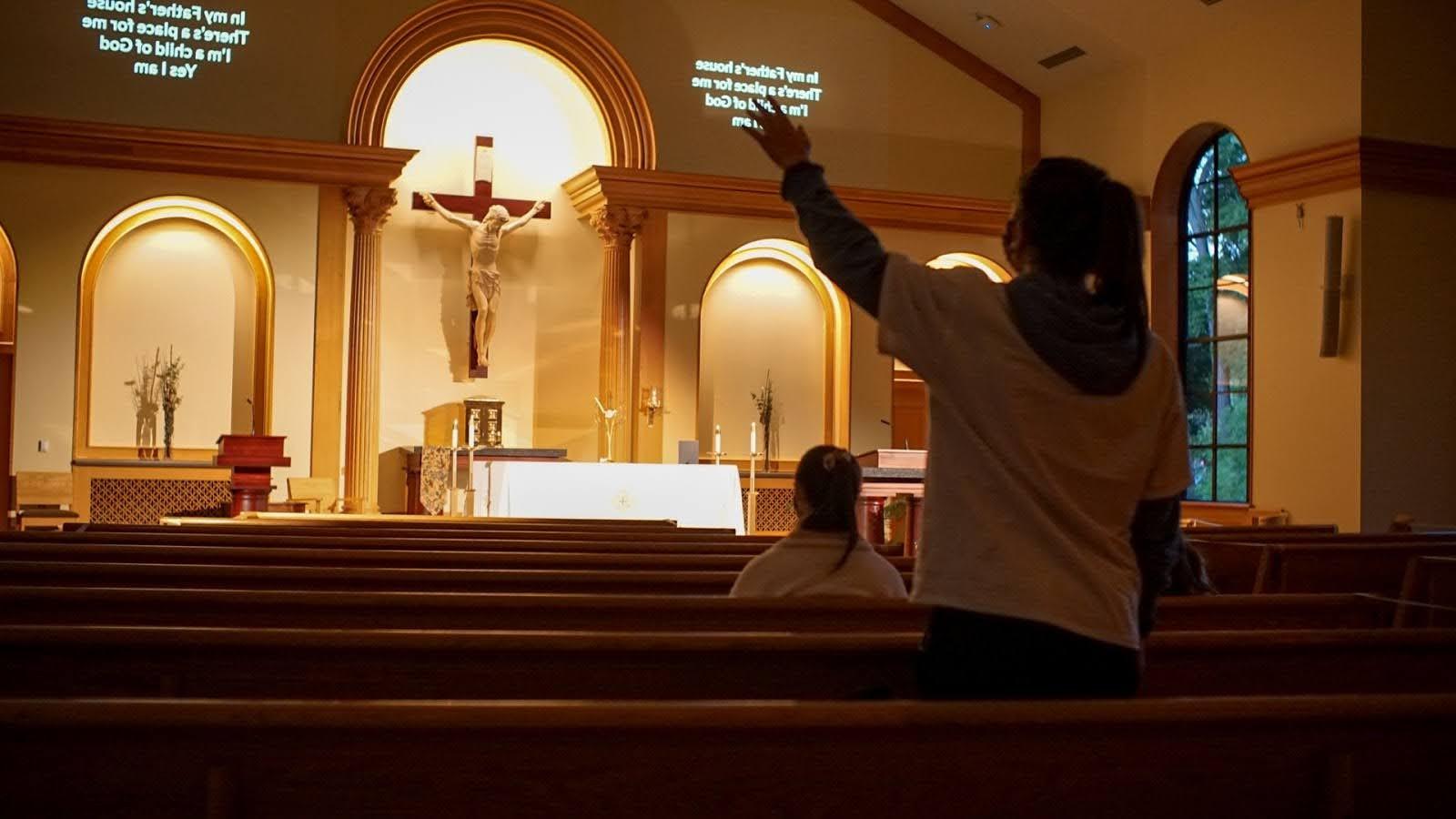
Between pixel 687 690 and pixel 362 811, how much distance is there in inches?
35.4

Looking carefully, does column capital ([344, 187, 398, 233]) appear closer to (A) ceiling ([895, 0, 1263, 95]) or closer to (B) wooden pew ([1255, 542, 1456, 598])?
(A) ceiling ([895, 0, 1263, 95])

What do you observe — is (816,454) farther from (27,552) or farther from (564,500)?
(564,500)

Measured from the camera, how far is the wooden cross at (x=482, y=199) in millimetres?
13461

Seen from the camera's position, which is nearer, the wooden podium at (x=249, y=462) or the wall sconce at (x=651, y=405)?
the wooden podium at (x=249, y=462)

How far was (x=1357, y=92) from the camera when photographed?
11.5 m

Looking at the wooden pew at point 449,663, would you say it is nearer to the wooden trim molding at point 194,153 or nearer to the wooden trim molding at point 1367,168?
the wooden trim molding at point 1367,168

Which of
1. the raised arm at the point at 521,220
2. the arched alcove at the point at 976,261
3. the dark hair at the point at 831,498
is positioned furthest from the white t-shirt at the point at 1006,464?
the arched alcove at the point at 976,261

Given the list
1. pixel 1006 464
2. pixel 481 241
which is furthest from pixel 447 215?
pixel 1006 464

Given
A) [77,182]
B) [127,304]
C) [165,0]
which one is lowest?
[127,304]

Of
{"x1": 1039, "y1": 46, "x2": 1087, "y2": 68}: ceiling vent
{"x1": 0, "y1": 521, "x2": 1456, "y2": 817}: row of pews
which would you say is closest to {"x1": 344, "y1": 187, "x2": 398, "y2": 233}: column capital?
{"x1": 1039, "y1": 46, "x2": 1087, "y2": 68}: ceiling vent

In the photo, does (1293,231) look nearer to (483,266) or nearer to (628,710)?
(483,266)

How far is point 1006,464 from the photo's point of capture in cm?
196

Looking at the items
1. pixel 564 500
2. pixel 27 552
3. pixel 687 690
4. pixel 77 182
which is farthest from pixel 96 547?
pixel 77 182

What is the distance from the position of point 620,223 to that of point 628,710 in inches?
474
